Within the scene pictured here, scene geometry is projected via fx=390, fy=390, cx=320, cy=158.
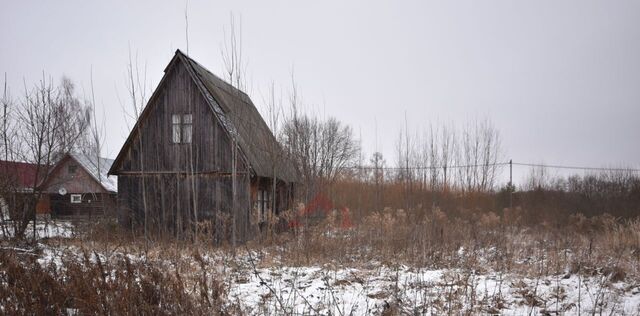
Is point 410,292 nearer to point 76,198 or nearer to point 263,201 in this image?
point 263,201

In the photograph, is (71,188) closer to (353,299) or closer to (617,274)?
(353,299)

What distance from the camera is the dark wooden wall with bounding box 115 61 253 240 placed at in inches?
463

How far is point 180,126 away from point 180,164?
1.23 metres

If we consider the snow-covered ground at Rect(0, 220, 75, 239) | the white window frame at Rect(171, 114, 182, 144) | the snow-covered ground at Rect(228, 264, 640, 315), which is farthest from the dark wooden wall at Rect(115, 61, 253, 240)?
the snow-covered ground at Rect(228, 264, 640, 315)

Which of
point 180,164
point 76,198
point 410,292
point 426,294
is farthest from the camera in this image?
point 76,198

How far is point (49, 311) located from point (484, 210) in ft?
55.9

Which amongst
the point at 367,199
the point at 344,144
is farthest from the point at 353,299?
the point at 344,144

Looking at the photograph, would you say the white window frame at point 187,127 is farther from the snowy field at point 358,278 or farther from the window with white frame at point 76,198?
the window with white frame at point 76,198

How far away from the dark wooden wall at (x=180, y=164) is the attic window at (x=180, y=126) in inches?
5.1

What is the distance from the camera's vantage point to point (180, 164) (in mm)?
11898

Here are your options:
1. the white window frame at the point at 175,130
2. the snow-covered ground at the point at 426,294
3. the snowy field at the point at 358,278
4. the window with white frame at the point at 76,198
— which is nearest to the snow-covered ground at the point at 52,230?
the snowy field at the point at 358,278

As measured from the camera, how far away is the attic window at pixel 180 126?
1216 cm

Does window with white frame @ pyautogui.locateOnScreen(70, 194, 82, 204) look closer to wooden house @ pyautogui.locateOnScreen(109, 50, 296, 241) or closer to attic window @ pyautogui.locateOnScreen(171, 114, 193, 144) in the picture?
wooden house @ pyautogui.locateOnScreen(109, 50, 296, 241)

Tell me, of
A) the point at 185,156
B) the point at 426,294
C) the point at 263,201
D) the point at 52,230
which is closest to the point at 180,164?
the point at 185,156
